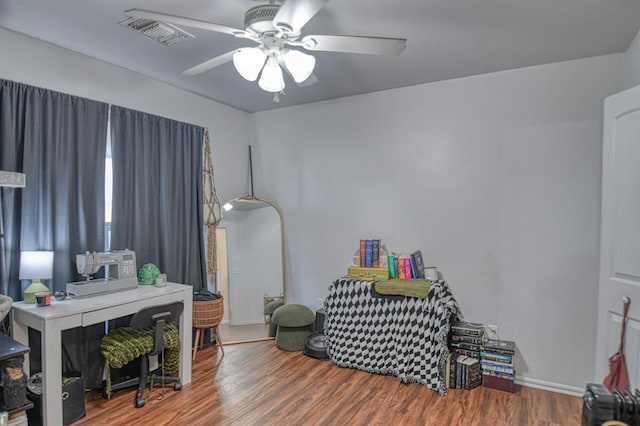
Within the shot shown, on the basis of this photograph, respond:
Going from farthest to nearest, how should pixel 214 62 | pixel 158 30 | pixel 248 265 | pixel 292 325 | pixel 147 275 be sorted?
pixel 248 265
pixel 292 325
pixel 147 275
pixel 158 30
pixel 214 62

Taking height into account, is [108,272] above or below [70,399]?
above

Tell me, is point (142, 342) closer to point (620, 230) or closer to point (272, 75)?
point (272, 75)

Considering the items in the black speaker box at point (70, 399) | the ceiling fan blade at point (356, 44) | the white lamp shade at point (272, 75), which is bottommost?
the black speaker box at point (70, 399)

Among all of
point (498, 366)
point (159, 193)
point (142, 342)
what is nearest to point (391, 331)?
point (498, 366)

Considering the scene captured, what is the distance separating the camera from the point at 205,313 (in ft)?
11.2

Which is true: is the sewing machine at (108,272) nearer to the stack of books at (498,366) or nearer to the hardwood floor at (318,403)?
the hardwood floor at (318,403)

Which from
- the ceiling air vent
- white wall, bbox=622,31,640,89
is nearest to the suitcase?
white wall, bbox=622,31,640,89

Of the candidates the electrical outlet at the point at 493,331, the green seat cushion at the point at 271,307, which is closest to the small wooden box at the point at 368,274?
the electrical outlet at the point at 493,331

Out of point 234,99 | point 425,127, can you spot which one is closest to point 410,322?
point 425,127

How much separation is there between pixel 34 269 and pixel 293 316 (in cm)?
217

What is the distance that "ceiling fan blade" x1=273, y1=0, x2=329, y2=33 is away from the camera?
4.68ft

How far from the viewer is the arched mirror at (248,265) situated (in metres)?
3.96

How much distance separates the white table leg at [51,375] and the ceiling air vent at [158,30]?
186 cm

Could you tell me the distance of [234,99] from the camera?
3895 millimetres
